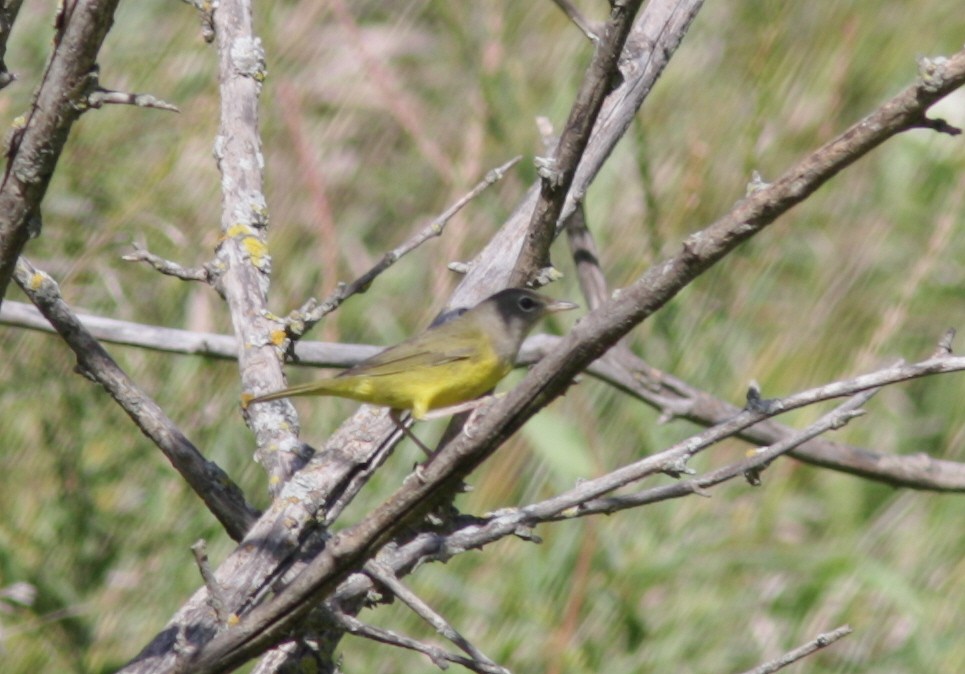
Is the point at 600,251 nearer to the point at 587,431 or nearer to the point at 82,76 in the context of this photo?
the point at 587,431

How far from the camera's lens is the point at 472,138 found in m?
4.74

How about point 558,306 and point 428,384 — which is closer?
point 428,384

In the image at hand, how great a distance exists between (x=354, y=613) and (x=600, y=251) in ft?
7.20

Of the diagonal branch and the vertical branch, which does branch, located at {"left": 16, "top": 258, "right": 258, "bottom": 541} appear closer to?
the vertical branch

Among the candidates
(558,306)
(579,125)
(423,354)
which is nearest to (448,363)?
(423,354)

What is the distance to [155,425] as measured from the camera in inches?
89.6

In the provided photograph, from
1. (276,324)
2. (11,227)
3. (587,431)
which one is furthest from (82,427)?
(11,227)

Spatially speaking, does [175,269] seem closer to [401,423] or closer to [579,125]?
[401,423]

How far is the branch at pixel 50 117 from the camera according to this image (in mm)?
1649

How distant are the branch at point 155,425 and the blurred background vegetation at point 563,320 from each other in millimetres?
1369

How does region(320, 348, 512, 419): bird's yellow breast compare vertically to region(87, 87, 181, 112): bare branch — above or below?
above

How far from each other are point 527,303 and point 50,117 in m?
1.34

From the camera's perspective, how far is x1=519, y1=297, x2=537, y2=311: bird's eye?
274 centimetres

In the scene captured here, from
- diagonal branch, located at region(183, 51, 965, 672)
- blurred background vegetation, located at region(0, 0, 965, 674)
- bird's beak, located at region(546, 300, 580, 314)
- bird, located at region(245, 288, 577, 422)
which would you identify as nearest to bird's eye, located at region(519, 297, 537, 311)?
bird, located at region(245, 288, 577, 422)
